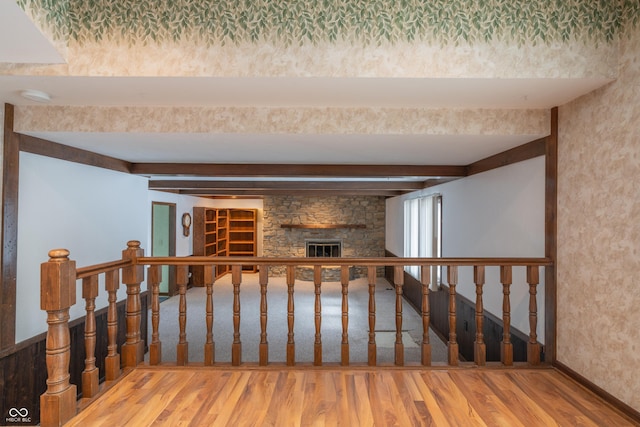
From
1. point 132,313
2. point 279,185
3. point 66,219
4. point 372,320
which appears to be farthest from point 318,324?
point 279,185

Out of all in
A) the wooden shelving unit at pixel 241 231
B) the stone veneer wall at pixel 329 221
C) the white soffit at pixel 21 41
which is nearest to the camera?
the white soffit at pixel 21 41

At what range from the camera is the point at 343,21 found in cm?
207

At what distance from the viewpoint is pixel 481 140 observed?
9.49 ft

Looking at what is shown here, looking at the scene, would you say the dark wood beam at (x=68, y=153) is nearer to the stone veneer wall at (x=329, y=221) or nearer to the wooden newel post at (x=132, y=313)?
the wooden newel post at (x=132, y=313)

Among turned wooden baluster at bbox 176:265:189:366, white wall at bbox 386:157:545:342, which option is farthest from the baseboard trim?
turned wooden baluster at bbox 176:265:189:366

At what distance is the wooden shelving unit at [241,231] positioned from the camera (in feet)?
35.9

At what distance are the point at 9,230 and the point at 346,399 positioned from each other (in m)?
2.60

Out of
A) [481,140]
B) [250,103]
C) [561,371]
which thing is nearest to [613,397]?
[561,371]

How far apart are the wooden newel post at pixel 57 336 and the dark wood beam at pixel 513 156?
10.6 ft

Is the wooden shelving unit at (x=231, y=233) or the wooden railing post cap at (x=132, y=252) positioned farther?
the wooden shelving unit at (x=231, y=233)

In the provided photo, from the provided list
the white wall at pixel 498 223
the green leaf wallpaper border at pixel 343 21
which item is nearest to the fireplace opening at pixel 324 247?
the white wall at pixel 498 223

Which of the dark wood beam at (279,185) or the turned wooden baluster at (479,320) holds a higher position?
the dark wood beam at (279,185)

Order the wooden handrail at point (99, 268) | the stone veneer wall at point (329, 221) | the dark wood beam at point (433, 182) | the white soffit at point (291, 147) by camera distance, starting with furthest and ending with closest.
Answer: the stone veneer wall at point (329, 221)
the dark wood beam at point (433, 182)
the white soffit at point (291, 147)
the wooden handrail at point (99, 268)

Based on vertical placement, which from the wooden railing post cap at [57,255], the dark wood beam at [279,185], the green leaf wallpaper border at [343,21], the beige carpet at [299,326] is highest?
the green leaf wallpaper border at [343,21]
